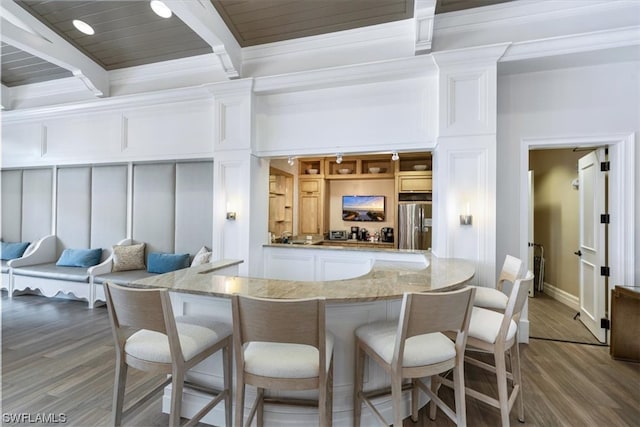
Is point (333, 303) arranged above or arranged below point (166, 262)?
above

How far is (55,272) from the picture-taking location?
4.30 meters

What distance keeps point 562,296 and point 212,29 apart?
243 inches

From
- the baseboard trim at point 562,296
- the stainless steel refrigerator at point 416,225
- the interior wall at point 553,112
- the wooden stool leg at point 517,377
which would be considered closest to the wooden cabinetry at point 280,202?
the stainless steel refrigerator at point 416,225

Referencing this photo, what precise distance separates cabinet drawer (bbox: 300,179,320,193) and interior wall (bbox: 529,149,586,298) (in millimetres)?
4151

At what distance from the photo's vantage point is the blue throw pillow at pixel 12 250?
4965 mm

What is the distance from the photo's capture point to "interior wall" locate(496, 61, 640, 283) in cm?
302

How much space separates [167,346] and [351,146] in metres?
2.81

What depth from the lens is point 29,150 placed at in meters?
5.05

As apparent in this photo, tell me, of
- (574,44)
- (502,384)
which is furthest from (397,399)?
(574,44)

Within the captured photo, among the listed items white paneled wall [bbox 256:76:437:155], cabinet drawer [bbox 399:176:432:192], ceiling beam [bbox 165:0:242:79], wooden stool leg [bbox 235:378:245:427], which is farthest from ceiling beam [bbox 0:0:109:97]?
cabinet drawer [bbox 399:176:432:192]

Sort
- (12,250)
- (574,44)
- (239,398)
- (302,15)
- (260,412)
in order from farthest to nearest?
(12,250), (302,15), (574,44), (260,412), (239,398)

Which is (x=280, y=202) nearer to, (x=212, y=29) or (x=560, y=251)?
(x=212, y=29)

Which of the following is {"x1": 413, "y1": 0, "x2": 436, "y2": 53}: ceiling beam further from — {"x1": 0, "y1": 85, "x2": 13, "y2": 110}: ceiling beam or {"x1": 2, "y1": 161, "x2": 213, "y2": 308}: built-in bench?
{"x1": 0, "y1": 85, "x2": 13, "y2": 110}: ceiling beam

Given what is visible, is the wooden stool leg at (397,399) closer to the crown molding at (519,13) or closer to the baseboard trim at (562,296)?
the crown molding at (519,13)
